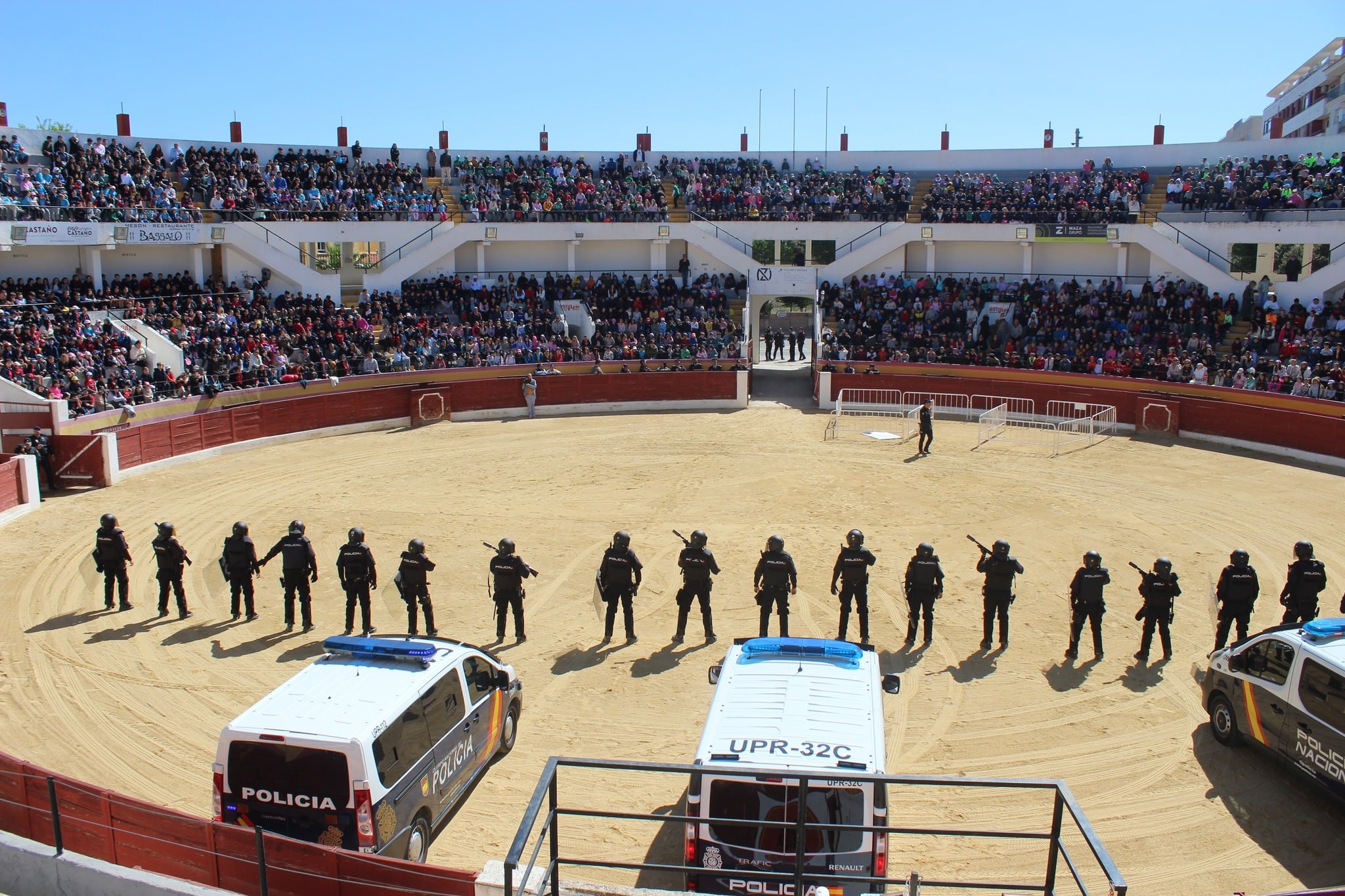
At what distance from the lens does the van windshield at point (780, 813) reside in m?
7.38

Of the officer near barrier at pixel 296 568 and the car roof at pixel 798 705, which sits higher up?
the car roof at pixel 798 705

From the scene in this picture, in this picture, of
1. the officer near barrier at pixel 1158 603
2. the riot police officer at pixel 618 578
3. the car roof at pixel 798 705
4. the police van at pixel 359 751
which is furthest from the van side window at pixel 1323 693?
the police van at pixel 359 751

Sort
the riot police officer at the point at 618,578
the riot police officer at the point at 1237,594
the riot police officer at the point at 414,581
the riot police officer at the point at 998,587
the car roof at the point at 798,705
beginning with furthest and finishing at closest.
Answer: the riot police officer at the point at 618,578 → the riot police officer at the point at 414,581 → the riot police officer at the point at 998,587 → the riot police officer at the point at 1237,594 → the car roof at the point at 798,705

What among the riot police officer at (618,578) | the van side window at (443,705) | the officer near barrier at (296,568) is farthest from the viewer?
the officer near barrier at (296,568)

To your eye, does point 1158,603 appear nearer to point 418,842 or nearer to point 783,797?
point 783,797

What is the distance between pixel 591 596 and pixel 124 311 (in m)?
22.1

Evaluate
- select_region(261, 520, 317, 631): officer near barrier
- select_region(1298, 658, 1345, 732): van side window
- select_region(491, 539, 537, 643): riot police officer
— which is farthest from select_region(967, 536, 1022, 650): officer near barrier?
select_region(261, 520, 317, 631): officer near barrier

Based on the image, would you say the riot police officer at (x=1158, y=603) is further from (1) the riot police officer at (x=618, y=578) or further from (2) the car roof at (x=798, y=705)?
(1) the riot police officer at (x=618, y=578)

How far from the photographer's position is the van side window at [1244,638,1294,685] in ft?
34.7

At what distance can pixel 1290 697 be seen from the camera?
410 inches

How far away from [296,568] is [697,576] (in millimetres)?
5485

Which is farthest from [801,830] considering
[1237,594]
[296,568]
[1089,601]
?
[296,568]

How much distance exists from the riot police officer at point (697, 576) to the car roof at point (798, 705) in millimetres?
4640

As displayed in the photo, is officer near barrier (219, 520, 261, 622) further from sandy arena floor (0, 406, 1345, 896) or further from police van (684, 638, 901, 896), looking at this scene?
police van (684, 638, 901, 896)
